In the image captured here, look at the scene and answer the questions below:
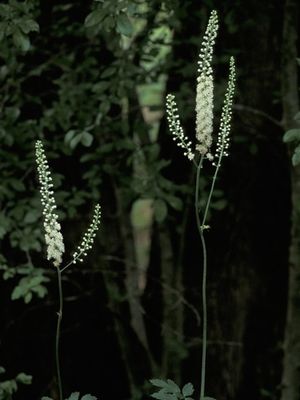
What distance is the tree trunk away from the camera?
9.93 feet

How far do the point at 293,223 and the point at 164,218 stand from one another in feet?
1.84

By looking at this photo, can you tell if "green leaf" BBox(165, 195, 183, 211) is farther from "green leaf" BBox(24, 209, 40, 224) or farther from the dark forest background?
"green leaf" BBox(24, 209, 40, 224)

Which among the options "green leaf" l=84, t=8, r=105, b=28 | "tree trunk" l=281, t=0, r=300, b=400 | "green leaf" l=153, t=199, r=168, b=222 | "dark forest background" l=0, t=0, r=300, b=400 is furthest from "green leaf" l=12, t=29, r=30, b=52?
"tree trunk" l=281, t=0, r=300, b=400

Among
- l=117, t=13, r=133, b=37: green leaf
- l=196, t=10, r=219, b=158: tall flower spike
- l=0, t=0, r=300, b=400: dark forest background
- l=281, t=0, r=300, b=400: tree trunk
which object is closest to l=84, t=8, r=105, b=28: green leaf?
l=117, t=13, r=133, b=37: green leaf

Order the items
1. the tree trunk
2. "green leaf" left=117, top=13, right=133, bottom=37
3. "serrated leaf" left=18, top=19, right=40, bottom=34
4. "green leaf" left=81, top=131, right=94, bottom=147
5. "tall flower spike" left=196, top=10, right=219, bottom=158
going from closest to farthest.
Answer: "tall flower spike" left=196, top=10, right=219, bottom=158 → "green leaf" left=117, top=13, right=133, bottom=37 → "serrated leaf" left=18, top=19, right=40, bottom=34 → "green leaf" left=81, top=131, right=94, bottom=147 → the tree trunk

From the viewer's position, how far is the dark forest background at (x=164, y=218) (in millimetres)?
3082

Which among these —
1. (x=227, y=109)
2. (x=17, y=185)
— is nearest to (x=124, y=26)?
(x=227, y=109)

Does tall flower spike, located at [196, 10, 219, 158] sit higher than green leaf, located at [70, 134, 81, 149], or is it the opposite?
tall flower spike, located at [196, 10, 219, 158]

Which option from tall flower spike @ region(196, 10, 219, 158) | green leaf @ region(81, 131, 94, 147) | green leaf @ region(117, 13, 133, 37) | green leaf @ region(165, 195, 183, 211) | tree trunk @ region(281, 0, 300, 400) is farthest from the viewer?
tree trunk @ region(281, 0, 300, 400)

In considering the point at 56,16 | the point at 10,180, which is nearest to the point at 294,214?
the point at 10,180

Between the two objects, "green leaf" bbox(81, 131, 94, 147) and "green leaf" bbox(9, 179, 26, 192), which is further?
"green leaf" bbox(9, 179, 26, 192)

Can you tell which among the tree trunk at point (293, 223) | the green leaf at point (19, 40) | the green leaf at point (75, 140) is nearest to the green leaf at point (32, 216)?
the green leaf at point (75, 140)

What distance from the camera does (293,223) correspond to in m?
3.11

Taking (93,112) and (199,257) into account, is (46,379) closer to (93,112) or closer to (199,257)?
(199,257)
